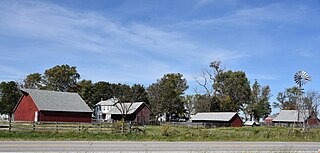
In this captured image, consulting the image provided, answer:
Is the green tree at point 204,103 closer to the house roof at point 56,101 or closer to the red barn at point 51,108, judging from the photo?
the red barn at point 51,108

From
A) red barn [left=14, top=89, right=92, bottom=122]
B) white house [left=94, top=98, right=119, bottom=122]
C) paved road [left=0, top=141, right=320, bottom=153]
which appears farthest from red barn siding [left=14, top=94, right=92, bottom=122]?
paved road [left=0, top=141, right=320, bottom=153]

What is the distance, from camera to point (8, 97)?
91062mm

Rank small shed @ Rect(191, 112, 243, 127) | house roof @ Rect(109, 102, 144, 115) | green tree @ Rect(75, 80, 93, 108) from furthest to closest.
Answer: green tree @ Rect(75, 80, 93, 108)
house roof @ Rect(109, 102, 144, 115)
small shed @ Rect(191, 112, 243, 127)

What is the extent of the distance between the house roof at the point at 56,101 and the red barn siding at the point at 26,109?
37.8 inches

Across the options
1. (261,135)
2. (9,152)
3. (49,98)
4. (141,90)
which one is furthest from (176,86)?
(9,152)

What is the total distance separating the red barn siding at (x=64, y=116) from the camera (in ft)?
191

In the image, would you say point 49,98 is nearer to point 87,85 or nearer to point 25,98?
point 25,98

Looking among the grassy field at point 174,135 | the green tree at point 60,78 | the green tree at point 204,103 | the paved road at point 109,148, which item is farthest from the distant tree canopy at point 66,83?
the paved road at point 109,148

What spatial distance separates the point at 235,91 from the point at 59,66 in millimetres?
51535

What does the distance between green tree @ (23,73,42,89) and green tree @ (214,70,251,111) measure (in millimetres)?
51563

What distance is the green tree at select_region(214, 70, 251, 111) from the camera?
98106 millimetres

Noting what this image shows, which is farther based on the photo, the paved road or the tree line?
the tree line

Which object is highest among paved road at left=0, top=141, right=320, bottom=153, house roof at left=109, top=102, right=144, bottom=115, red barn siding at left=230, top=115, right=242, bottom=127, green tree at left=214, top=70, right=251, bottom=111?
green tree at left=214, top=70, right=251, bottom=111

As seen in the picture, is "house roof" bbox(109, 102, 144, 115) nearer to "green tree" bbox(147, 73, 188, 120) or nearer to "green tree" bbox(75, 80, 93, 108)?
"green tree" bbox(147, 73, 188, 120)
